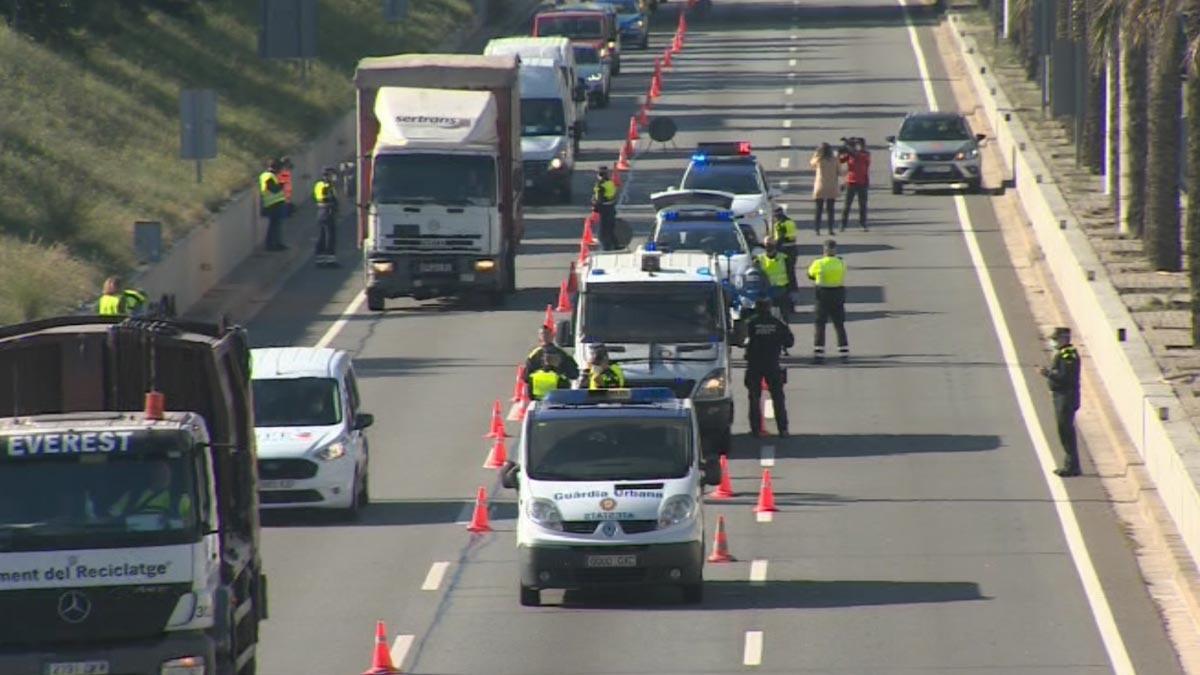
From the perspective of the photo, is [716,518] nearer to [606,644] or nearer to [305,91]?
[606,644]

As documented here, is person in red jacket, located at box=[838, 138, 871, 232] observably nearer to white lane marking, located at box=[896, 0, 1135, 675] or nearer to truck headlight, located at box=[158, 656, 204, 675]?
white lane marking, located at box=[896, 0, 1135, 675]

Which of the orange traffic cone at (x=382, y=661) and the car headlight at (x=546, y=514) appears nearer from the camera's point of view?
the orange traffic cone at (x=382, y=661)

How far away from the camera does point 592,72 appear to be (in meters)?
74.5

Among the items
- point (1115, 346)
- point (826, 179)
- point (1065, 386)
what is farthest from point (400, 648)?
point (826, 179)

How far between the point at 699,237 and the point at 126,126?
63.2 ft

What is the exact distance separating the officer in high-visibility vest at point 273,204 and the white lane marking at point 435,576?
24.7 meters

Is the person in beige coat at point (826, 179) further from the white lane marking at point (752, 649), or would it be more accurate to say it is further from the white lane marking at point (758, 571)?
the white lane marking at point (752, 649)

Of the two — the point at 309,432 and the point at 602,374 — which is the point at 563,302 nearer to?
the point at 309,432

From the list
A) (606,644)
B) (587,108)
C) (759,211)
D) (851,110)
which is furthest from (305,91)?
(606,644)

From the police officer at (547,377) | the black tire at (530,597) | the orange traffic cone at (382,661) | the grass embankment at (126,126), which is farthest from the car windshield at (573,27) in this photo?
the orange traffic cone at (382,661)

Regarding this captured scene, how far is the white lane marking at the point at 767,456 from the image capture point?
1264 inches

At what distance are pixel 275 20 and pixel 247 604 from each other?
1774 inches

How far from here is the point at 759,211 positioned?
4884 cm

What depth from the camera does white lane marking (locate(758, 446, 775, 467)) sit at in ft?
105
